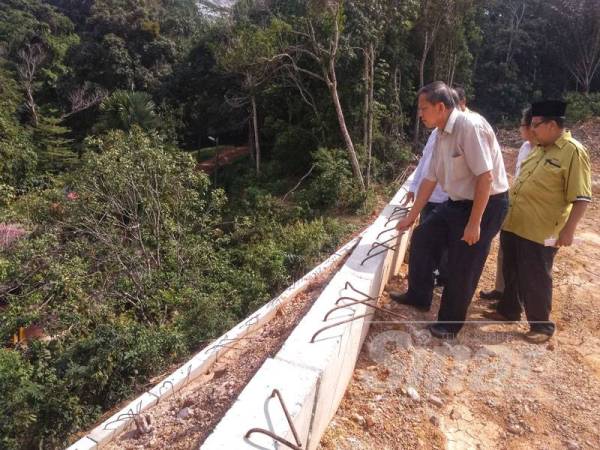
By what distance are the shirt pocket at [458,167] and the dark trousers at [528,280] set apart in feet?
2.37

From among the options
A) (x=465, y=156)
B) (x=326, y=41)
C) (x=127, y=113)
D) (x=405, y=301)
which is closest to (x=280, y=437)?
(x=465, y=156)

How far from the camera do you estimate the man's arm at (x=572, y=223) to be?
240 centimetres

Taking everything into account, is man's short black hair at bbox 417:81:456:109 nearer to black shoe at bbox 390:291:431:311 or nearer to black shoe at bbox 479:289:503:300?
black shoe at bbox 390:291:431:311

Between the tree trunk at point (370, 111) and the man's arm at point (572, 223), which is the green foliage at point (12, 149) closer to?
the tree trunk at point (370, 111)

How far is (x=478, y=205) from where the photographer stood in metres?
2.14

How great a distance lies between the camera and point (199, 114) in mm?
18438

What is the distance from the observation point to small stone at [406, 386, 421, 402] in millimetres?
2102

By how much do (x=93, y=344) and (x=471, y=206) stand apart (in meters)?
4.07

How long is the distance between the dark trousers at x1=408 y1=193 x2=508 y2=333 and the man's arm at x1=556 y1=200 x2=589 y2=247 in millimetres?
423

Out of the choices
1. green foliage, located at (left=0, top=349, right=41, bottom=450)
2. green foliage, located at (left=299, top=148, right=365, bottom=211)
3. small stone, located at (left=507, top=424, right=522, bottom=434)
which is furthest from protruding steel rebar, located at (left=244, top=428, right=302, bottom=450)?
green foliage, located at (left=299, top=148, right=365, bottom=211)

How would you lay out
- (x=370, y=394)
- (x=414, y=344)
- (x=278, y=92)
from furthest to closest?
1. (x=278, y=92)
2. (x=414, y=344)
3. (x=370, y=394)

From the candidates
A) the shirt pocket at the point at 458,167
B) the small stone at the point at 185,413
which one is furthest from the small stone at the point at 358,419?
the shirt pocket at the point at 458,167

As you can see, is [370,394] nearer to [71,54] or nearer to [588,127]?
[588,127]

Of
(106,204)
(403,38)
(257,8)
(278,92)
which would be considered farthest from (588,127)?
(106,204)
